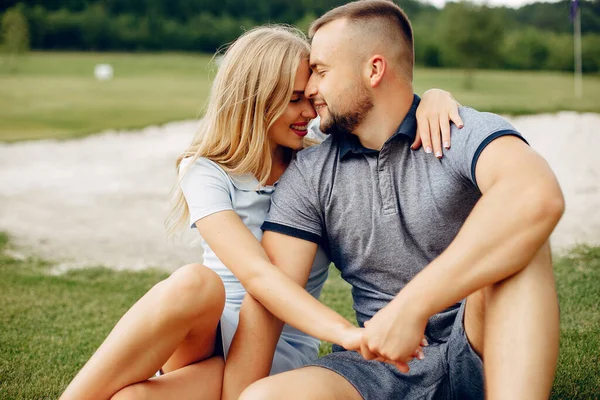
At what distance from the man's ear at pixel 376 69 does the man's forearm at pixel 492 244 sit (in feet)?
2.36

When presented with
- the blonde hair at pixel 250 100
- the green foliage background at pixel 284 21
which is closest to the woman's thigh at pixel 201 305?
the blonde hair at pixel 250 100

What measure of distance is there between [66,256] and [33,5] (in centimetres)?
5145

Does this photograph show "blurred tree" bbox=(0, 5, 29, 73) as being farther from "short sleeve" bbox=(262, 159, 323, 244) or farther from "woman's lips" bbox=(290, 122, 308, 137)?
"short sleeve" bbox=(262, 159, 323, 244)

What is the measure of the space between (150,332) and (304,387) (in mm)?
521

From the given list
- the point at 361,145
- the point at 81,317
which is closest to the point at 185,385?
the point at 361,145

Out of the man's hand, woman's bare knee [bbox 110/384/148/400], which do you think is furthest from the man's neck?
woman's bare knee [bbox 110/384/148/400]

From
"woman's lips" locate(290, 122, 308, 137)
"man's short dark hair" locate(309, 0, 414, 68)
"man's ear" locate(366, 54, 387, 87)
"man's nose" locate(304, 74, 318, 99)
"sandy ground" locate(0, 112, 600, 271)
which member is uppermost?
"man's short dark hair" locate(309, 0, 414, 68)

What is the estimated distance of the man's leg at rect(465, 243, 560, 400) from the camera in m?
2.00

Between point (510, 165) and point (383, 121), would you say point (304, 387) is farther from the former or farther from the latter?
point (383, 121)

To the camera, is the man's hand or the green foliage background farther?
the green foliage background

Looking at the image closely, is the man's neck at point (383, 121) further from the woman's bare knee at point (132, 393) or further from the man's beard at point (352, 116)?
the woman's bare knee at point (132, 393)

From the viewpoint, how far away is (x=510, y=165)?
7.02ft

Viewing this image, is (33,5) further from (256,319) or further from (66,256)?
(256,319)

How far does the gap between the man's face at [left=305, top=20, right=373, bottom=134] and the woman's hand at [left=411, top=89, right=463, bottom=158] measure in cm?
22
